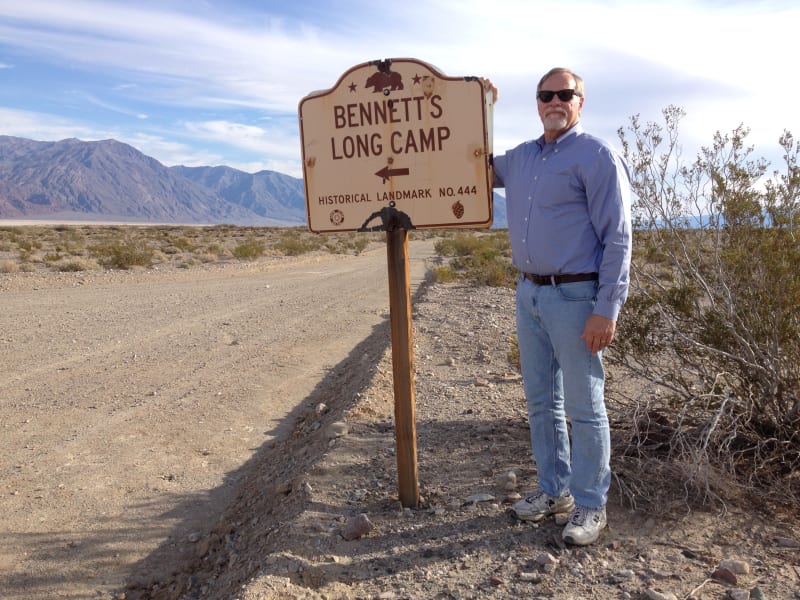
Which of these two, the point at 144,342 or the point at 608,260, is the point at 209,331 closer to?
the point at 144,342

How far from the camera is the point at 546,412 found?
10.9 ft

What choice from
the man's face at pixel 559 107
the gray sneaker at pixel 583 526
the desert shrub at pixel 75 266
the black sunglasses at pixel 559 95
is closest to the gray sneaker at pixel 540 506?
the gray sneaker at pixel 583 526

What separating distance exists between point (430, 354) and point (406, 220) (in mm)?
4285

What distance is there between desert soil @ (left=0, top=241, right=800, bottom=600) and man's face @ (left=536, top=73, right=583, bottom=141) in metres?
1.82

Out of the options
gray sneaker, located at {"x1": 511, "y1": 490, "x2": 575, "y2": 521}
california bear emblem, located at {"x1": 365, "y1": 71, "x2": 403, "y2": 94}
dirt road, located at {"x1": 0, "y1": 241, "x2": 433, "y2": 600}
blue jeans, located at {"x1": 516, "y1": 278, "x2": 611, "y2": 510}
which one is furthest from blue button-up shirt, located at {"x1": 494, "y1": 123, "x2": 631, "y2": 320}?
dirt road, located at {"x1": 0, "y1": 241, "x2": 433, "y2": 600}

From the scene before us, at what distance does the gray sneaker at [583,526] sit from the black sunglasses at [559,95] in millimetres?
1764

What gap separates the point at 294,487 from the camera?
13.3 ft

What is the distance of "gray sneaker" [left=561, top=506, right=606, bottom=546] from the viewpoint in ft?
10.2

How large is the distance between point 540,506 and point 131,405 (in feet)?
13.7

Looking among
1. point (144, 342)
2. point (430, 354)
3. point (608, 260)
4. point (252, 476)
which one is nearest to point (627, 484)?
point (608, 260)

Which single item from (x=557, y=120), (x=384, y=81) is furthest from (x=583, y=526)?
(x=384, y=81)

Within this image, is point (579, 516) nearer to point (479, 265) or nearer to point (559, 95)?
point (559, 95)

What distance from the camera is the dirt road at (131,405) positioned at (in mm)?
3957

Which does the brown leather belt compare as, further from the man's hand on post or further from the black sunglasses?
the black sunglasses
